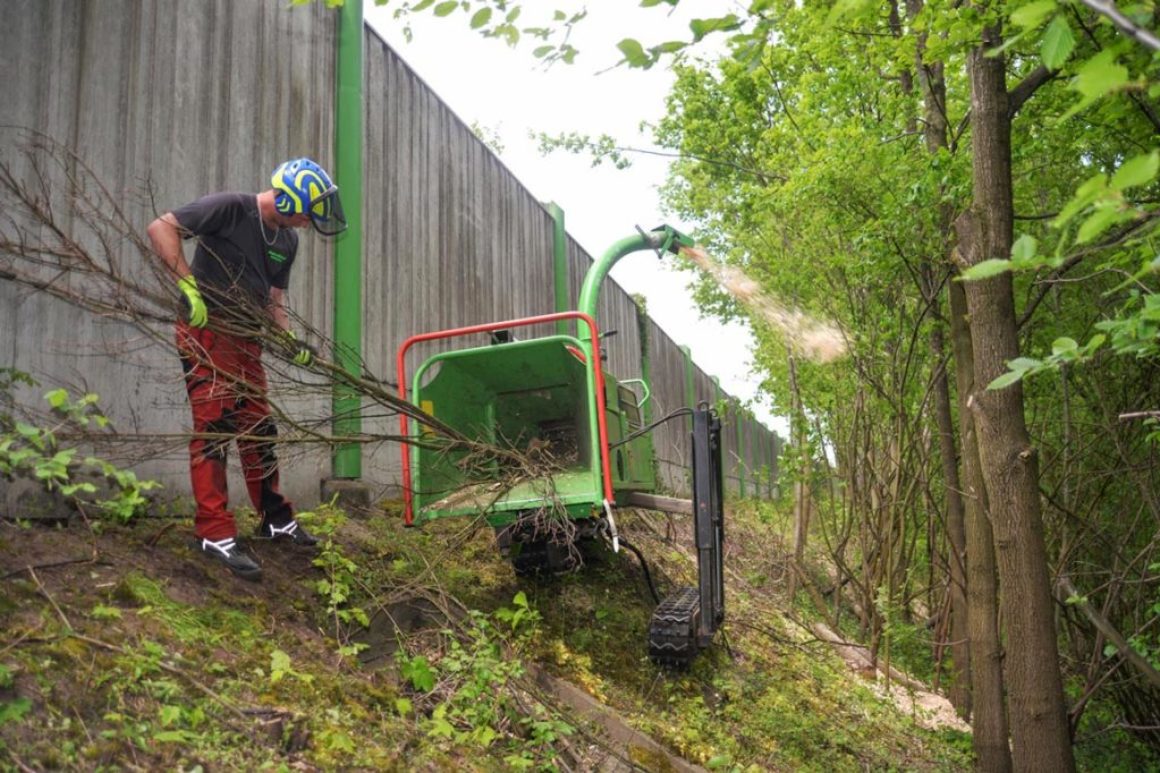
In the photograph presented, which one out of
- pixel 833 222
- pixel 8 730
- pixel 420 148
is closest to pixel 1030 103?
pixel 833 222

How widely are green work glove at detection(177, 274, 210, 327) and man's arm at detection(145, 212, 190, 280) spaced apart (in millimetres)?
72

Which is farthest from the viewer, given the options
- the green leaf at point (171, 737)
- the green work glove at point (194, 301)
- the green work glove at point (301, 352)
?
the green work glove at point (301, 352)

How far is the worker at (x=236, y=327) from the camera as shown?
4035 mm

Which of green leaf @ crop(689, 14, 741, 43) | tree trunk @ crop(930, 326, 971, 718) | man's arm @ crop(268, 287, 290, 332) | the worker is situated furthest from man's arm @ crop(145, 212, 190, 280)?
tree trunk @ crop(930, 326, 971, 718)

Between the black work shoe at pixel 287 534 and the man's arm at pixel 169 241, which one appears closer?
the man's arm at pixel 169 241

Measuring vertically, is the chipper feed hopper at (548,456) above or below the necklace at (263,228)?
below

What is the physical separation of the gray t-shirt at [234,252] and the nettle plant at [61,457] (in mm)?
702

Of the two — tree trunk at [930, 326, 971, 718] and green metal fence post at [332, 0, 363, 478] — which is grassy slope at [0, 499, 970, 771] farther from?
tree trunk at [930, 326, 971, 718]

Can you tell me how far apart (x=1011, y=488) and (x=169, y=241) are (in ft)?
12.5

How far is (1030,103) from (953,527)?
306 cm

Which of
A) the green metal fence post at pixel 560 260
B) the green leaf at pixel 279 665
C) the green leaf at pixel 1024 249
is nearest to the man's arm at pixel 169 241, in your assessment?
the green leaf at pixel 279 665

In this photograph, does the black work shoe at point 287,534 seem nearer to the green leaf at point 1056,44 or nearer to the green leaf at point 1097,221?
the green leaf at point 1056,44

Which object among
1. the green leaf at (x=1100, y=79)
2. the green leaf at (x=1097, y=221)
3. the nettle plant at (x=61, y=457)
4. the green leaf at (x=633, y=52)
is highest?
the green leaf at (x=633, y=52)

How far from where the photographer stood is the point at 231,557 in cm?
409
